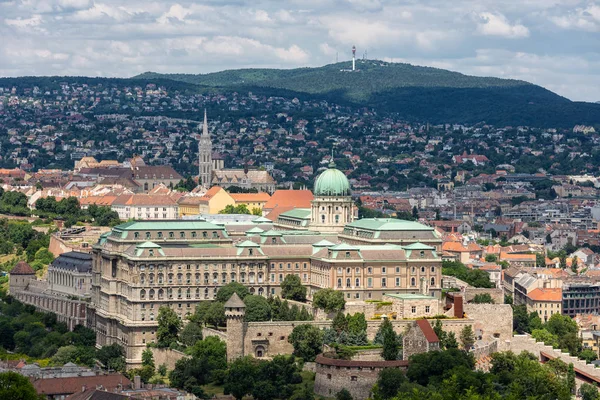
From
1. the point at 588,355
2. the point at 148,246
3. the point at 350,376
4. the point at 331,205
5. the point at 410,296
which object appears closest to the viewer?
the point at 350,376

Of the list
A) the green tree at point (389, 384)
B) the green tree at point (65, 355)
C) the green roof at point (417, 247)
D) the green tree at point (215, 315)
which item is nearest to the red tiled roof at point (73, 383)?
the green tree at point (215, 315)

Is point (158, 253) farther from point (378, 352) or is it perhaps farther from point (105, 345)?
point (378, 352)

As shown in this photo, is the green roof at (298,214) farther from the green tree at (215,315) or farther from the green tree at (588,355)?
the green tree at (215,315)

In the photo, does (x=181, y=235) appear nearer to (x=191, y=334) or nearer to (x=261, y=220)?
(x=191, y=334)

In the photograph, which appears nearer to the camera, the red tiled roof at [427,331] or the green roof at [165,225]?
the red tiled roof at [427,331]

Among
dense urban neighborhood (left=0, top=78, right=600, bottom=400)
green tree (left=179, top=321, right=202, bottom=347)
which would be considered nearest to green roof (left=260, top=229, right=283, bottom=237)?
dense urban neighborhood (left=0, top=78, right=600, bottom=400)

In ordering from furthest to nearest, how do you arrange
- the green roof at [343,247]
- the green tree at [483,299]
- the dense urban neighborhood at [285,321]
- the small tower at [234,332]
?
1. the green tree at [483,299]
2. the green roof at [343,247]
3. the small tower at [234,332]
4. the dense urban neighborhood at [285,321]

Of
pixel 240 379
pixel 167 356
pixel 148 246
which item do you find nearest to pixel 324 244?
pixel 148 246

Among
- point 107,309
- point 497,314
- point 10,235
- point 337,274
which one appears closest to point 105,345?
point 107,309
